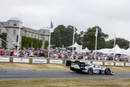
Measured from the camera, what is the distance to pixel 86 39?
98.6 m

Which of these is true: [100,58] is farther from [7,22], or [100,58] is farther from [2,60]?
[7,22]

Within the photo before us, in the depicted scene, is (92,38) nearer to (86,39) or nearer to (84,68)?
(86,39)

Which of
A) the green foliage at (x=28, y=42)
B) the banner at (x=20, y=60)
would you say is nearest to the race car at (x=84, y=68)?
the banner at (x=20, y=60)

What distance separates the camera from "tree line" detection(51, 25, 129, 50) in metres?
95.9

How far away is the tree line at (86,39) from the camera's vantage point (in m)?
95.9

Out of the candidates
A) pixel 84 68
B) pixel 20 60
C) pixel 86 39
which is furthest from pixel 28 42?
pixel 84 68

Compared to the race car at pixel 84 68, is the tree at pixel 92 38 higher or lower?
higher

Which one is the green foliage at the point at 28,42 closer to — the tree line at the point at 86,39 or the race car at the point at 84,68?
the tree line at the point at 86,39

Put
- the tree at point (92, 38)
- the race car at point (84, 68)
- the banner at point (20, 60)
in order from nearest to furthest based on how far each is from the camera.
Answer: the race car at point (84, 68)
the banner at point (20, 60)
the tree at point (92, 38)

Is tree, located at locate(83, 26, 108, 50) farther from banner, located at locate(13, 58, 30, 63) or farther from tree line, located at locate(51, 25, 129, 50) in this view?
banner, located at locate(13, 58, 30, 63)

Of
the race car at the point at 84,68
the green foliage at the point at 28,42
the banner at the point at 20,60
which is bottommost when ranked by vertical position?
the race car at the point at 84,68

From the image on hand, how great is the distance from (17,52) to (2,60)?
426cm

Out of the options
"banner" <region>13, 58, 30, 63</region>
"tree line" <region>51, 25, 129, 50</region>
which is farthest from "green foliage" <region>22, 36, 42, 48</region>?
"banner" <region>13, 58, 30, 63</region>

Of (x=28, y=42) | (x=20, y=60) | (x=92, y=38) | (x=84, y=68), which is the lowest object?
(x=84, y=68)
